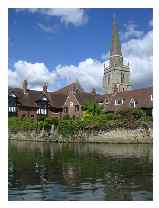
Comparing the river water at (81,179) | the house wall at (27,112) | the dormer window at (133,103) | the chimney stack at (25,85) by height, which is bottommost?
the river water at (81,179)

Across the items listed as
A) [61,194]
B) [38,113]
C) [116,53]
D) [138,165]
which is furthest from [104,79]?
[61,194]

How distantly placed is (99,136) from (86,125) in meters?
0.70

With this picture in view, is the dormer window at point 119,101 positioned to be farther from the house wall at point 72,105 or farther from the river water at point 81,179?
the river water at point 81,179

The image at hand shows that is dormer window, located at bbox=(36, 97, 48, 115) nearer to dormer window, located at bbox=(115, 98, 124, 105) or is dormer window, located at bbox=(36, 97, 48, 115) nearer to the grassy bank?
dormer window, located at bbox=(115, 98, 124, 105)

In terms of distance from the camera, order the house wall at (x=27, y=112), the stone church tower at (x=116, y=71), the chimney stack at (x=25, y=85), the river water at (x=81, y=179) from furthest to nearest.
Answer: the stone church tower at (x=116, y=71) → the chimney stack at (x=25, y=85) → the house wall at (x=27, y=112) → the river water at (x=81, y=179)

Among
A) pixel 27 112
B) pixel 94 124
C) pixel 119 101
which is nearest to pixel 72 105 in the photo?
pixel 27 112

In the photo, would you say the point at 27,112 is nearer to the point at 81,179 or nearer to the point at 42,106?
the point at 42,106

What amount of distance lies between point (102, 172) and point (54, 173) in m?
0.72

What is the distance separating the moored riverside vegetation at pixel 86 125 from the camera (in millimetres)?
12953

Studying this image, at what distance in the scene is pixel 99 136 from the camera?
1341 centimetres

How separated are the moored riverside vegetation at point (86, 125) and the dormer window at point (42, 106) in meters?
3.78

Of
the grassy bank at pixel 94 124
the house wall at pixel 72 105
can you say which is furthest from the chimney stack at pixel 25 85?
the grassy bank at pixel 94 124

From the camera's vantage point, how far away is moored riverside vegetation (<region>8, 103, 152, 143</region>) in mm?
12953

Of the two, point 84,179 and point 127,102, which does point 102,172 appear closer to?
point 84,179
